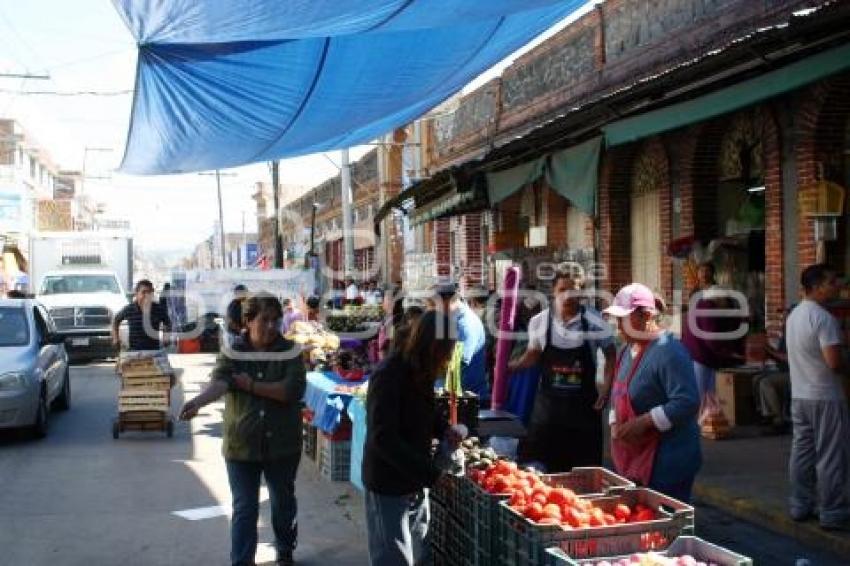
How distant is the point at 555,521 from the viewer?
3912mm

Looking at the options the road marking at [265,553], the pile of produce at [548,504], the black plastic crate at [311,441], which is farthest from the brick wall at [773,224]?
the pile of produce at [548,504]

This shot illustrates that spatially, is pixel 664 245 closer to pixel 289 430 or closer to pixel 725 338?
Answer: pixel 725 338

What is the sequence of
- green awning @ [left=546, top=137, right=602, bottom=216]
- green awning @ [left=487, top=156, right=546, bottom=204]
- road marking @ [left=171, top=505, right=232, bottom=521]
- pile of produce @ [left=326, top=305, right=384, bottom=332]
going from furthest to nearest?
pile of produce @ [left=326, top=305, right=384, bottom=332] < green awning @ [left=487, top=156, right=546, bottom=204] < green awning @ [left=546, top=137, right=602, bottom=216] < road marking @ [left=171, top=505, right=232, bottom=521]

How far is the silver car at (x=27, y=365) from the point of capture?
10508 mm

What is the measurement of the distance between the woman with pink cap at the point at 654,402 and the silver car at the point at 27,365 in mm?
7931

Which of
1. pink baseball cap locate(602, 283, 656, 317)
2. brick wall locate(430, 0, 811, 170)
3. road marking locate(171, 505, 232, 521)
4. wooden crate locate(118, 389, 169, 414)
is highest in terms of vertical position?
brick wall locate(430, 0, 811, 170)

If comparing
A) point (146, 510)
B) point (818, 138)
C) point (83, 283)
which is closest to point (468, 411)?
point (146, 510)

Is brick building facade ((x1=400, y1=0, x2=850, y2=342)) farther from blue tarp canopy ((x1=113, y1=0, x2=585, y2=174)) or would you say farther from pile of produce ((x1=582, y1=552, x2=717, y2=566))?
pile of produce ((x1=582, y1=552, x2=717, y2=566))

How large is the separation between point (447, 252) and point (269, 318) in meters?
17.2

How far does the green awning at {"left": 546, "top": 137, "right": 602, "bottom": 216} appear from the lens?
984cm

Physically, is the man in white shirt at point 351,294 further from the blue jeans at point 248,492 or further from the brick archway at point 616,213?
the blue jeans at point 248,492

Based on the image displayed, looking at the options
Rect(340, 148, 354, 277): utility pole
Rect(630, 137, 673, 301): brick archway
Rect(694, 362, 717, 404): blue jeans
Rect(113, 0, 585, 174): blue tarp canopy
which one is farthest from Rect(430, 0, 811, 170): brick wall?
Rect(340, 148, 354, 277): utility pole

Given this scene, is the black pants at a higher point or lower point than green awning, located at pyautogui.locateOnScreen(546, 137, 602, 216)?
lower

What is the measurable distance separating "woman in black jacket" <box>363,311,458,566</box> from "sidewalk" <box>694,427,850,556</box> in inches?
137
